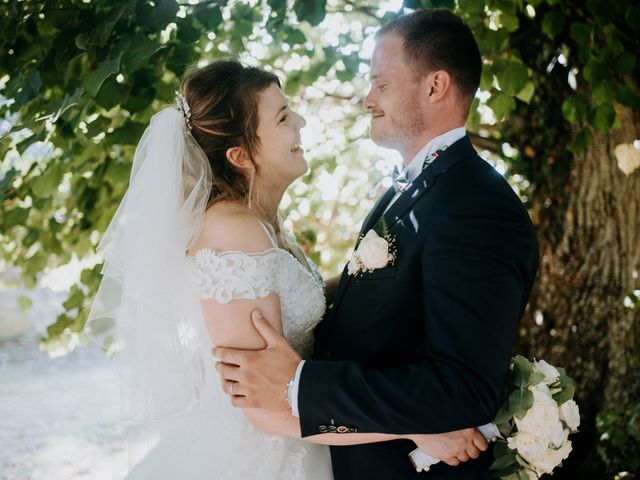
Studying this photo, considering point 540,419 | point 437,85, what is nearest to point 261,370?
point 540,419

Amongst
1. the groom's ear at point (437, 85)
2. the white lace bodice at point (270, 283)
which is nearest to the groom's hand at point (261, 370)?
the white lace bodice at point (270, 283)

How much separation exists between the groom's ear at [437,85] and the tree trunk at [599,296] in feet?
6.67

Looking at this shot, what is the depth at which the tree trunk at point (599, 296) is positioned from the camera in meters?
3.98

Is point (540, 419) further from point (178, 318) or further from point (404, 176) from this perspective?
point (178, 318)

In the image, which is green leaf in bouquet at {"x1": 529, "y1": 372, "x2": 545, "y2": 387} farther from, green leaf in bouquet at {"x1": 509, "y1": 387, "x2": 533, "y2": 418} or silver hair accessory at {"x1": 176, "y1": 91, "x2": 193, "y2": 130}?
silver hair accessory at {"x1": 176, "y1": 91, "x2": 193, "y2": 130}

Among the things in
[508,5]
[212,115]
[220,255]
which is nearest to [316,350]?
[220,255]

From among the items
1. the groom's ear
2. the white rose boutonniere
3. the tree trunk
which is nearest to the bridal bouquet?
the white rose boutonniere

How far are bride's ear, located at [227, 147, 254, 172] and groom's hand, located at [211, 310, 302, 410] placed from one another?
0.68 meters

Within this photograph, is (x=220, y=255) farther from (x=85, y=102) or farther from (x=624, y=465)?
(x=624, y=465)

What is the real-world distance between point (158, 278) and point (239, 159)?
58 centimetres

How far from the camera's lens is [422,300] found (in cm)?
211

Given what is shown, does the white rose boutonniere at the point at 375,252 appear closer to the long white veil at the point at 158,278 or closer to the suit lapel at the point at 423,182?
the suit lapel at the point at 423,182

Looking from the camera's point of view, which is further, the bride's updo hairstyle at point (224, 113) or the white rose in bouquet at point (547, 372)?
the bride's updo hairstyle at point (224, 113)

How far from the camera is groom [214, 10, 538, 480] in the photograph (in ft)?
6.19
